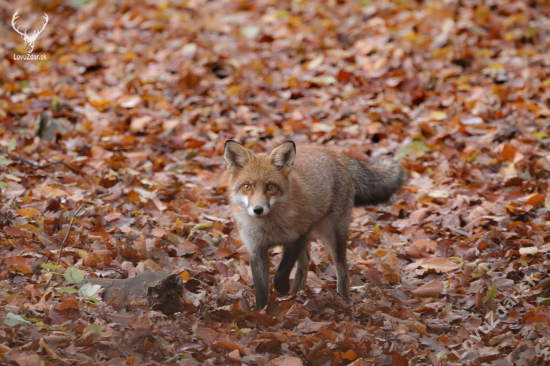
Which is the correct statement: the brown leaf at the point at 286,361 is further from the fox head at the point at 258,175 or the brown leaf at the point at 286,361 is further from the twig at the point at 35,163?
the twig at the point at 35,163

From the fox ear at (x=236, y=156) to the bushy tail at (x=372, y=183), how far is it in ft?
5.05

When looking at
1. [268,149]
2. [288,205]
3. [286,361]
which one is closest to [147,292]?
[286,361]

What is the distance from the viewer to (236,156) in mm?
5934

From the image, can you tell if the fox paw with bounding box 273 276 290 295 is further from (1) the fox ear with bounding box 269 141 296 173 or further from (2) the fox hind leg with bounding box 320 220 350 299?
(1) the fox ear with bounding box 269 141 296 173

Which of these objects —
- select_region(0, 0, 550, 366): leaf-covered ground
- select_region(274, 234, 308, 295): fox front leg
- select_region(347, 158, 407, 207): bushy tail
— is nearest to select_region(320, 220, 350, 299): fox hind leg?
select_region(0, 0, 550, 366): leaf-covered ground

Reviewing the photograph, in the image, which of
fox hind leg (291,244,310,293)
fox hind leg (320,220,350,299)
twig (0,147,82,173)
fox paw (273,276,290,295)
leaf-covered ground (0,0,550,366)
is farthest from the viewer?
twig (0,147,82,173)

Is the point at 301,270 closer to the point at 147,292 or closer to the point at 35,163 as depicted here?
the point at 147,292

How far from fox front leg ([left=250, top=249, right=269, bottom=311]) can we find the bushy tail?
5.02 ft

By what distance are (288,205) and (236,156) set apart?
740 millimetres

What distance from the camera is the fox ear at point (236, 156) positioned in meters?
5.87

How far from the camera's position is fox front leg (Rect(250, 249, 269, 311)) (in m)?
5.76

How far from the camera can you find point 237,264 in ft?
22.2

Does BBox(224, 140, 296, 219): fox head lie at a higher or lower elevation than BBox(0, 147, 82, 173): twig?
higher

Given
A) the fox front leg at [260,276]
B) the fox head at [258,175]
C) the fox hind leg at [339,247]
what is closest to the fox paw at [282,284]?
the fox front leg at [260,276]
